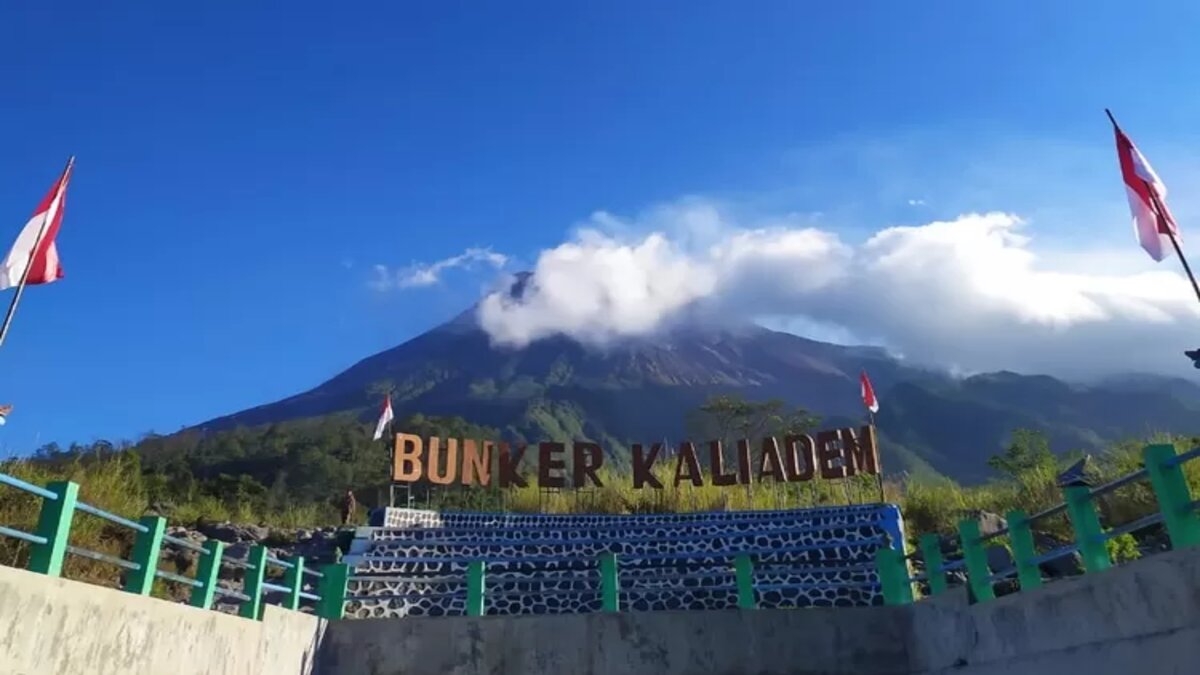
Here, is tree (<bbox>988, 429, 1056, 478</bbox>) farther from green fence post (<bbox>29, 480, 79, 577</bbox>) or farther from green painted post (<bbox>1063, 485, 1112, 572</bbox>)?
green fence post (<bbox>29, 480, 79, 577</bbox>)

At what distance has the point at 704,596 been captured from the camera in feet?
37.7

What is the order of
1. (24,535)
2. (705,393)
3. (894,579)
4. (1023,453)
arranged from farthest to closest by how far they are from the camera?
(705,393) < (1023,453) < (894,579) < (24,535)

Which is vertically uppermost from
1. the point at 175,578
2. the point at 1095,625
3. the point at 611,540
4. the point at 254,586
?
the point at 611,540

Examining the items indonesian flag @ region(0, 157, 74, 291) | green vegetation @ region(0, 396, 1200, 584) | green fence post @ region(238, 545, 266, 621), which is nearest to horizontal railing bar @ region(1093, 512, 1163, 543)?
green vegetation @ region(0, 396, 1200, 584)

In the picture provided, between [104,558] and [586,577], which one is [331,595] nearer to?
[104,558]

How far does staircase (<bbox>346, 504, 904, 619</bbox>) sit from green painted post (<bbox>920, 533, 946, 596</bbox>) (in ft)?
9.21

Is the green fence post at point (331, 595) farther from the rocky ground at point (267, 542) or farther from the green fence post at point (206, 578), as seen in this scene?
the rocky ground at point (267, 542)

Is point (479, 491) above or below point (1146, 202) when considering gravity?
above

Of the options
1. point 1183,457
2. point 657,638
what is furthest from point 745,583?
point 1183,457

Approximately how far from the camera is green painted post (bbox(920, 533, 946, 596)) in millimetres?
7836

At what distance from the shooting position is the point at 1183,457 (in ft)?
14.9

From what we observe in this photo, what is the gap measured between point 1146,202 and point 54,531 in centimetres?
902

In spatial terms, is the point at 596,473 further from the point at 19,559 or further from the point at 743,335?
the point at 743,335

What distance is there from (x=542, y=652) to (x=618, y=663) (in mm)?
725
